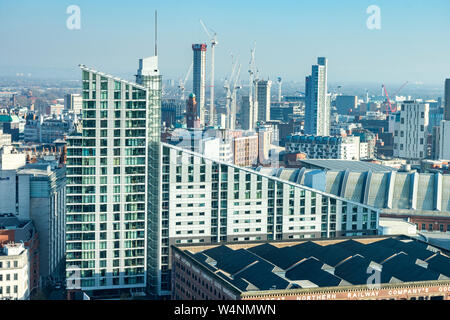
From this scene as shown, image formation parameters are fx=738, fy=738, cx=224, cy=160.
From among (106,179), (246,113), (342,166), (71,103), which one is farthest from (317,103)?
(106,179)

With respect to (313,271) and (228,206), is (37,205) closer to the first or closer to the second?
(228,206)

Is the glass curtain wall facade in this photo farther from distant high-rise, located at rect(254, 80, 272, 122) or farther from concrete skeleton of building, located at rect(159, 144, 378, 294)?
distant high-rise, located at rect(254, 80, 272, 122)

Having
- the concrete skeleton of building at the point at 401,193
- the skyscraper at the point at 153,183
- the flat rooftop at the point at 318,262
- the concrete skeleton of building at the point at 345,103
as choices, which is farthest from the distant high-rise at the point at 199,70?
the flat rooftop at the point at 318,262

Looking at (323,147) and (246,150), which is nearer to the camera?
(246,150)

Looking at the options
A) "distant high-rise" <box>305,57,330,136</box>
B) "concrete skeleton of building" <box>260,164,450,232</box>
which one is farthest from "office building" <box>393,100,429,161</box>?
"distant high-rise" <box>305,57,330,136</box>

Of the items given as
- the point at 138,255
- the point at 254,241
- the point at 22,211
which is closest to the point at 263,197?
the point at 254,241

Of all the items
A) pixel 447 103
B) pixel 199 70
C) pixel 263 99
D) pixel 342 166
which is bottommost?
pixel 342 166

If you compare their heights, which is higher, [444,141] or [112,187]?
[112,187]

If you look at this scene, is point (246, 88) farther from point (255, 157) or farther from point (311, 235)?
point (311, 235)
